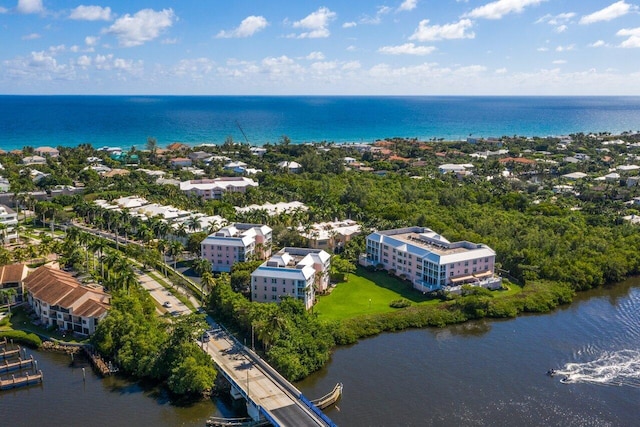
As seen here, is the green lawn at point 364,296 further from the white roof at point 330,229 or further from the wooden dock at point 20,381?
the wooden dock at point 20,381

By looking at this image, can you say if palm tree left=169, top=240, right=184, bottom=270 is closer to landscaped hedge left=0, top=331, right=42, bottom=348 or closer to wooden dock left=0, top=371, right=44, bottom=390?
landscaped hedge left=0, top=331, right=42, bottom=348

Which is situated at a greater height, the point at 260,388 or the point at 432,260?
the point at 432,260

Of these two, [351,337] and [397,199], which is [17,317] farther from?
[397,199]

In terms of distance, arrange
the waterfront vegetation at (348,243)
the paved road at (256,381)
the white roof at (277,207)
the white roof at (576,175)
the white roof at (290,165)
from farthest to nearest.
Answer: the white roof at (290,165)
the white roof at (576,175)
the white roof at (277,207)
the waterfront vegetation at (348,243)
the paved road at (256,381)

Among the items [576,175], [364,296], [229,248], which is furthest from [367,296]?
[576,175]

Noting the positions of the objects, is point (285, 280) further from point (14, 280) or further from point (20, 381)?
point (14, 280)

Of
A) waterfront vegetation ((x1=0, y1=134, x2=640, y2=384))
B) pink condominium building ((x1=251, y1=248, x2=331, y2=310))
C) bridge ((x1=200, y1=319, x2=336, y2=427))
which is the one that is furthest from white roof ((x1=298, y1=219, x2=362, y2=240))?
bridge ((x1=200, y1=319, x2=336, y2=427))

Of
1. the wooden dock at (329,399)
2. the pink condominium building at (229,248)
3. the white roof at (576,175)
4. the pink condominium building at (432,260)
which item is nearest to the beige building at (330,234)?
the pink condominium building at (432,260)

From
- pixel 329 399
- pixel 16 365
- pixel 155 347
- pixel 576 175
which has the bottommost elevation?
pixel 329 399
